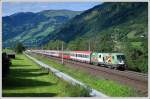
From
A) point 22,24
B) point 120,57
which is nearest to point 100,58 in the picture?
point 120,57

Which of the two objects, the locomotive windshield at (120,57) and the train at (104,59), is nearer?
the train at (104,59)

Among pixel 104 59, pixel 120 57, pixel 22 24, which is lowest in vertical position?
pixel 104 59

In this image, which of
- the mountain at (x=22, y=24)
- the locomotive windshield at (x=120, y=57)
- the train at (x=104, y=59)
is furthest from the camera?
the locomotive windshield at (x=120, y=57)

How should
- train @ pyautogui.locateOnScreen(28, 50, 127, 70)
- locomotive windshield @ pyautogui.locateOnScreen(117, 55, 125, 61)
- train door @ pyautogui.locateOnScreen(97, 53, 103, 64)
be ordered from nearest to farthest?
1. train @ pyautogui.locateOnScreen(28, 50, 127, 70)
2. locomotive windshield @ pyautogui.locateOnScreen(117, 55, 125, 61)
3. train door @ pyautogui.locateOnScreen(97, 53, 103, 64)

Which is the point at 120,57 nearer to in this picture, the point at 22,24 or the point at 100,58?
the point at 100,58

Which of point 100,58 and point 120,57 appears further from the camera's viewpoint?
point 100,58

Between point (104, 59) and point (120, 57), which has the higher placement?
point (120, 57)

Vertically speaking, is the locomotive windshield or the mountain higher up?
the mountain

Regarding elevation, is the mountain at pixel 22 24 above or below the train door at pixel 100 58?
above

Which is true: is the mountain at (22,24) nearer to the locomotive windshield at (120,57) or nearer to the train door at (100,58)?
the train door at (100,58)

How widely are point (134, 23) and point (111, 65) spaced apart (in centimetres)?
4420

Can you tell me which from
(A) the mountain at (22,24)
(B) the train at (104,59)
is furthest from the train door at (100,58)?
(A) the mountain at (22,24)

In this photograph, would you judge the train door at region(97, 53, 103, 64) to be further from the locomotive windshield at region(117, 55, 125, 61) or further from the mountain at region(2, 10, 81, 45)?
the mountain at region(2, 10, 81, 45)

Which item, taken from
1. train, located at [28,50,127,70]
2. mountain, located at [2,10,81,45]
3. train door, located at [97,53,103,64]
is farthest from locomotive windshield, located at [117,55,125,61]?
mountain, located at [2,10,81,45]
